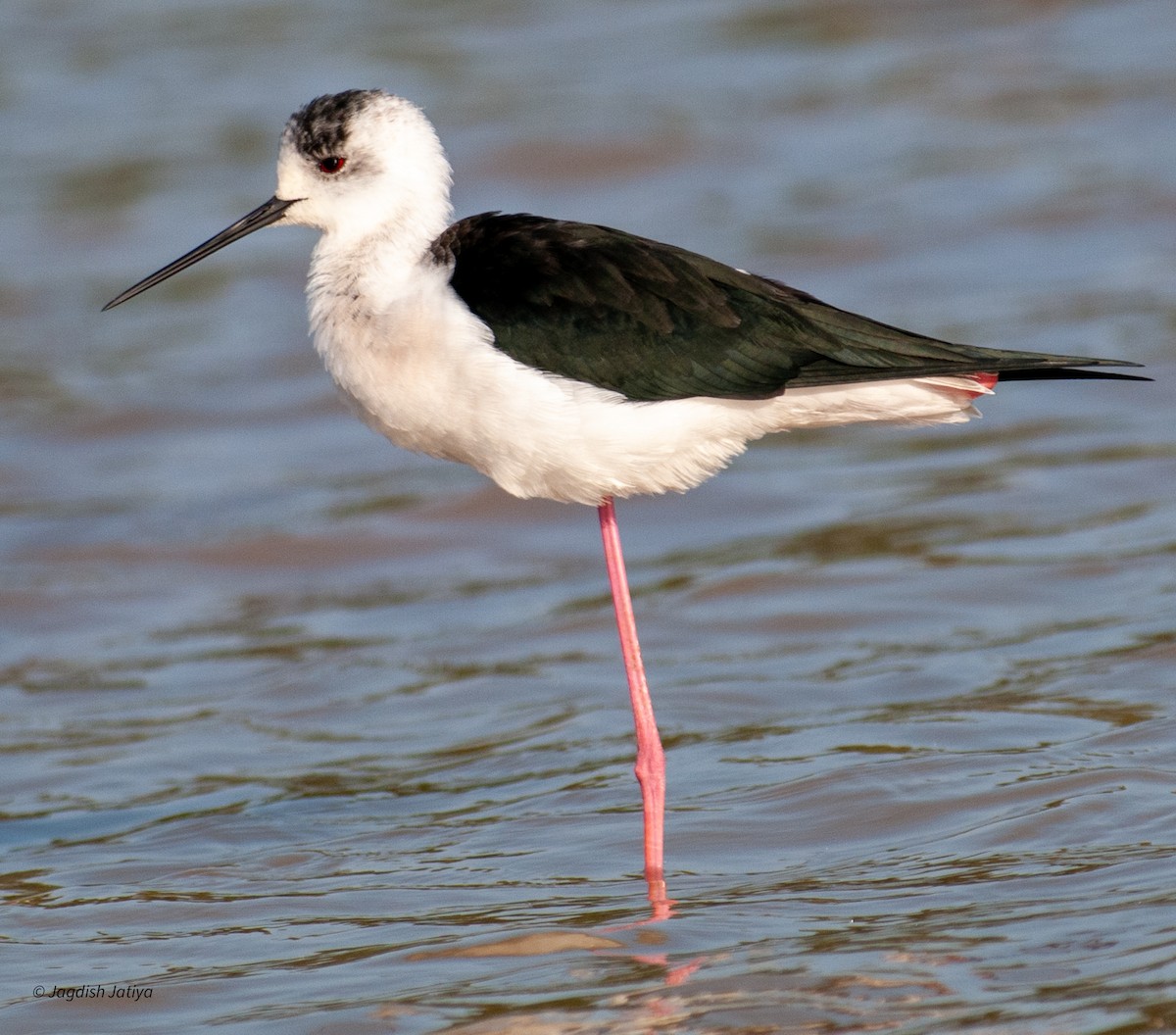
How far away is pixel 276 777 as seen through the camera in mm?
6980

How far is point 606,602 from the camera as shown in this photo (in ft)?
28.0

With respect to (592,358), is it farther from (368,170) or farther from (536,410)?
(368,170)

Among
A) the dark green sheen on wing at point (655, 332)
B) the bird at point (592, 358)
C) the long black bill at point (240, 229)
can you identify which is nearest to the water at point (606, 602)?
the bird at point (592, 358)

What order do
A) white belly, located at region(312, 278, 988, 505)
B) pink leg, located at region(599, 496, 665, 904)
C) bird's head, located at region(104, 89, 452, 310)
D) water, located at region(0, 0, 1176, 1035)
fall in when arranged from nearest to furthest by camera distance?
water, located at region(0, 0, 1176, 1035) < white belly, located at region(312, 278, 988, 505) < bird's head, located at region(104, 89, 452, 310) < pink leg, located at region(599, 496, 665, 904)

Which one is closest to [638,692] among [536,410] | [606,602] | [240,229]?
[536,410]

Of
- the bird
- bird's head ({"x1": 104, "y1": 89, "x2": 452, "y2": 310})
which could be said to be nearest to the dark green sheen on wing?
the bird

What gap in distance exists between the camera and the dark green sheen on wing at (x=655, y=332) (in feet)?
18.0

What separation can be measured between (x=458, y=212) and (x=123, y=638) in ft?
19.1

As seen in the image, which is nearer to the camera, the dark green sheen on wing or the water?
the water

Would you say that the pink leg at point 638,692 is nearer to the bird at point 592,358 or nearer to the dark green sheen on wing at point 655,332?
the bird at point 592,358

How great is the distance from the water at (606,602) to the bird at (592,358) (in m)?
0.73

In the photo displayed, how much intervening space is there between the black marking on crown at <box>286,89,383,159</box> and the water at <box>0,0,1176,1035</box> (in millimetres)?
2112

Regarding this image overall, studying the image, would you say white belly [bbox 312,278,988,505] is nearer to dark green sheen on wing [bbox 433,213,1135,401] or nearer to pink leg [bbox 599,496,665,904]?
dark green sheen on wing [bbox 433,213,1135,401]

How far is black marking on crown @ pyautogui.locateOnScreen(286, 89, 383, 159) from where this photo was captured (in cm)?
595
